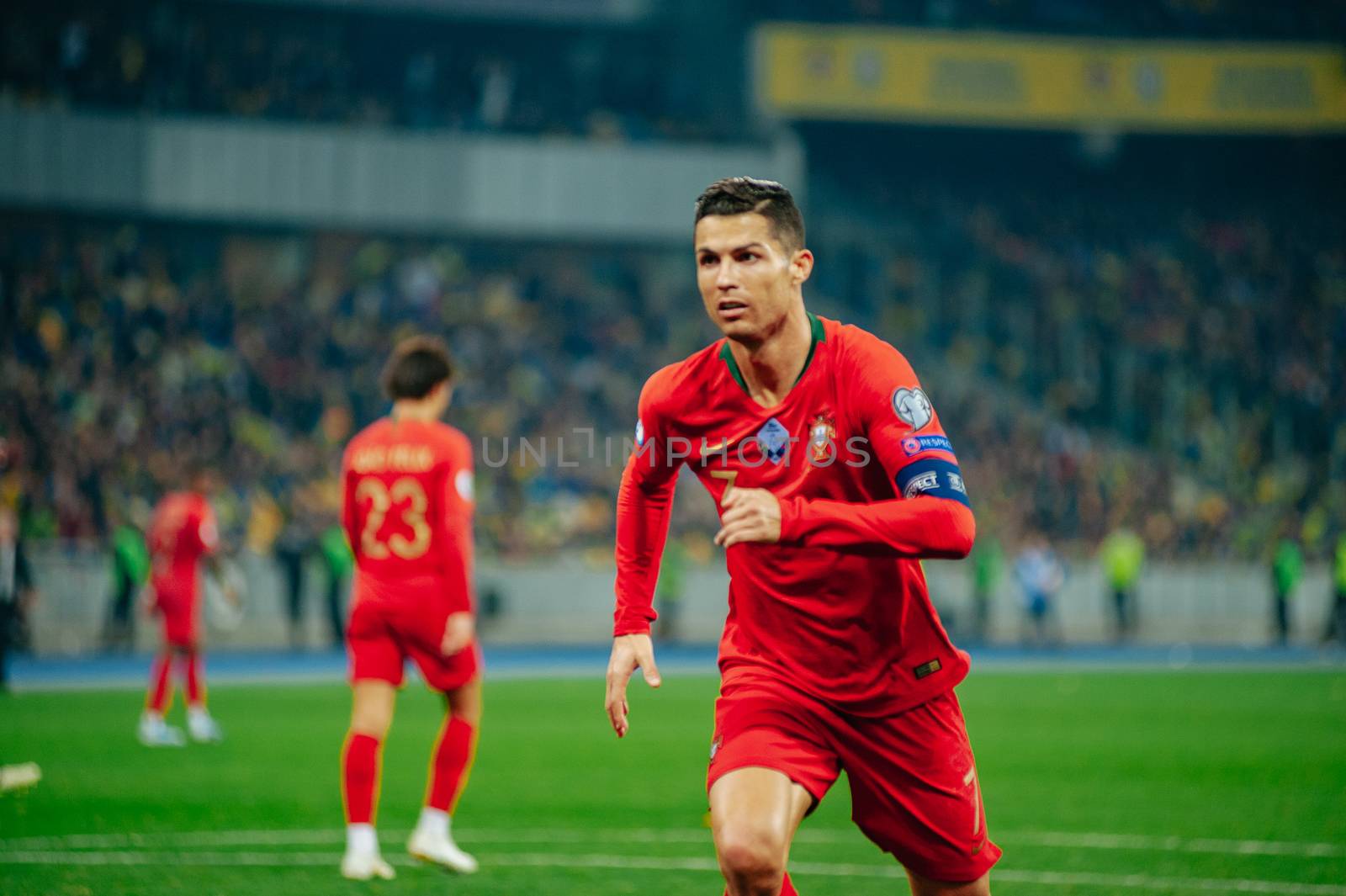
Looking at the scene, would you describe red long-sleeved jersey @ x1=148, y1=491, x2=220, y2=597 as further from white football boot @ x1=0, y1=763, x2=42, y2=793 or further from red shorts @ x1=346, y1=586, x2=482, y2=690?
red shorts @ x1=346, y1=586, x2=482, y2=690

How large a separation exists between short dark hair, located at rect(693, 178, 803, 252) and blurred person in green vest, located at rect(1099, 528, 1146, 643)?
88.1ft

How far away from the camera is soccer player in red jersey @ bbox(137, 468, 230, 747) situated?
14.6 m

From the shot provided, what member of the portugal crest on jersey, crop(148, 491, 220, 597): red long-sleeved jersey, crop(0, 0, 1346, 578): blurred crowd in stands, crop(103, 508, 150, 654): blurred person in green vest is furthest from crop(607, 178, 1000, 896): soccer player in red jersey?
crop(0, 0, 1346, 578): blurred crowd in stands

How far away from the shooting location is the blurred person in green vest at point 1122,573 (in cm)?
3050

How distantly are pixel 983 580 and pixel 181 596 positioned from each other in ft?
61.7

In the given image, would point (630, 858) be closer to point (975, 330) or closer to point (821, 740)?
point (821, 740)

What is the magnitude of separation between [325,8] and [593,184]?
7497 millimetres

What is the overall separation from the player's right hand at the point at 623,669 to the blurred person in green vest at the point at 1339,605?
24973mm

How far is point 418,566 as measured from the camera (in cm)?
840

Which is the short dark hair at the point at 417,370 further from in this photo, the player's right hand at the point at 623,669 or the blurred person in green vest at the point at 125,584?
the blurred person in green vest at the point at 125,584

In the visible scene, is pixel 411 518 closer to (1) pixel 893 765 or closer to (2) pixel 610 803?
(2) pixel 610 803

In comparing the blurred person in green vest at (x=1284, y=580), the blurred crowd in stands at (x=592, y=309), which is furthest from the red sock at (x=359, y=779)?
the blurred person in green vest at (x=1284, y=580)

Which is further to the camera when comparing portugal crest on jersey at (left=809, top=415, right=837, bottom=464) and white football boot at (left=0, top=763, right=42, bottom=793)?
white football boot at (left=0, top=763, right=42, bottom=793)

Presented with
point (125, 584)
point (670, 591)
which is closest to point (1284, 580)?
point (670, 591)
